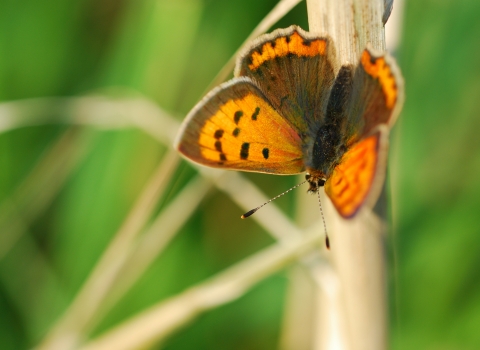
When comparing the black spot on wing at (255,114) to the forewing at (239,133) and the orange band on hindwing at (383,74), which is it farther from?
the orange band on hindwing at (383,74)

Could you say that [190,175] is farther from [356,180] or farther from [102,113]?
[356,180]

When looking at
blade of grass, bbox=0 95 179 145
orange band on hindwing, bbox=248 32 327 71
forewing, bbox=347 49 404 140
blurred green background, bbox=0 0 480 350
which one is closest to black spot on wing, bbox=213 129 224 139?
orange band on hindwing, bbox=248 32 327 71

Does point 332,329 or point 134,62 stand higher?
point 134,62

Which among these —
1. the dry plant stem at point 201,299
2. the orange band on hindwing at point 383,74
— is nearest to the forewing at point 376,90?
the orange band on hindwing at point 383,74

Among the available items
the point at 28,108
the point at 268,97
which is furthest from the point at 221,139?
the point at 28,108

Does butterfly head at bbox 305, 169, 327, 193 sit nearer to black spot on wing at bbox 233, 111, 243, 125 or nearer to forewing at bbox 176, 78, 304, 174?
forewing at bbox 176, 78, 304, 174

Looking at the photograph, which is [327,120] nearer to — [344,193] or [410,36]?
[344,193]

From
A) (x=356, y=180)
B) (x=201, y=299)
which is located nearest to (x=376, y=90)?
(x=356, y=180)
